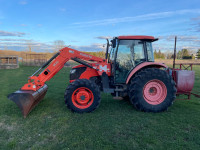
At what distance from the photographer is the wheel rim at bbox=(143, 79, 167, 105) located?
16.4 feet

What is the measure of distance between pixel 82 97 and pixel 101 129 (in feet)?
4.44

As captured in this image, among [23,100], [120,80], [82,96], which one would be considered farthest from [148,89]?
[23,100]

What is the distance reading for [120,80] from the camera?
17.4 feet

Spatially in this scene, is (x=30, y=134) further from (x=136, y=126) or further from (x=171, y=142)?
(x=171, y=142)

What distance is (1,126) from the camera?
395cm

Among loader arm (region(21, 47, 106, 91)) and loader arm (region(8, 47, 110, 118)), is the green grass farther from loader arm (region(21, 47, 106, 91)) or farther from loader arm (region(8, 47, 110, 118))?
loader arm (region(21, 47, 106, 91))

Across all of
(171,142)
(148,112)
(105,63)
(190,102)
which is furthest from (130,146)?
(190,102)

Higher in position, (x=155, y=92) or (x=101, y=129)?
(x=155, y=92)

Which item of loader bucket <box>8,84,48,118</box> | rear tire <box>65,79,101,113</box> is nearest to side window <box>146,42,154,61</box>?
rear tire <box>65,79,101,113</box>

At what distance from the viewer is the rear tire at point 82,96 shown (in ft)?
15.5

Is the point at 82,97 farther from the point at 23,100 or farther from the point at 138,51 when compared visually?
the point at 138,51

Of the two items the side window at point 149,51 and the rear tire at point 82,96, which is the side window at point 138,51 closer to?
the side window at point 149,51

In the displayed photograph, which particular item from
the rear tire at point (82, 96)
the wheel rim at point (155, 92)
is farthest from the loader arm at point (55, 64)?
the wheel rim at point (155, 92)

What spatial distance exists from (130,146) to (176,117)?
2181 millimetres
